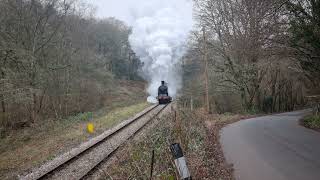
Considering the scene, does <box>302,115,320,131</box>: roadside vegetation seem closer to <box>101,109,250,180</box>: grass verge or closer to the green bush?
the green bush

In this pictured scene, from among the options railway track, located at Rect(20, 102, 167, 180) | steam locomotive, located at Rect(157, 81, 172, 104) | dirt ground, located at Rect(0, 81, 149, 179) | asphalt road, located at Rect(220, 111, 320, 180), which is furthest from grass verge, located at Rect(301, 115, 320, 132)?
steam locomotive, located at Rect(157, 81, 172, 104)

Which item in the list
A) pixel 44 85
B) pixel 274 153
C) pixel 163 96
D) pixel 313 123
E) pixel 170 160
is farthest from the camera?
pixel 163 96

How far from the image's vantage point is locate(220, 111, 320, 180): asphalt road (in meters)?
8.29

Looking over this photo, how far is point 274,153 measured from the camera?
35.0ft

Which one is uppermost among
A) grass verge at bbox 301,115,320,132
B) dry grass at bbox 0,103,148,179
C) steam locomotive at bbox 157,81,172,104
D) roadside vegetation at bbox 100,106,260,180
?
steam locomotive at bbox 157,81,172,104

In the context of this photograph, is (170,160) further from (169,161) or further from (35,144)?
(35,144)

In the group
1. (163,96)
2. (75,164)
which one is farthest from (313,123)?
(163,96)

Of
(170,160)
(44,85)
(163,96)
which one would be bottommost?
(170,160)

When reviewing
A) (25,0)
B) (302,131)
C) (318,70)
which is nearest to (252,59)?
(318,70)

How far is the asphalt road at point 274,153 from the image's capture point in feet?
27.2

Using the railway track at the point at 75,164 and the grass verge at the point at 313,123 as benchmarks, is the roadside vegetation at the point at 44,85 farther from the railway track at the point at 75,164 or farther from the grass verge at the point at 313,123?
the grass verge at the point at 313,123

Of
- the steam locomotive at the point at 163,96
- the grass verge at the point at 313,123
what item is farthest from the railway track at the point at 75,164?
the steam locomotive at the point at 163,96

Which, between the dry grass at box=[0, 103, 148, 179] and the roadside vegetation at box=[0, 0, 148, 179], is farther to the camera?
the roadside vegetation at box=[0, 0, 148, 179]

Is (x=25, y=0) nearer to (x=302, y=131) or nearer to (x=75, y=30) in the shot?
(x=75, y=30)
